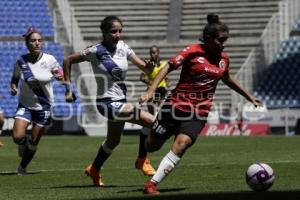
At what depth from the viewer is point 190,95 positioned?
9844 millimetres

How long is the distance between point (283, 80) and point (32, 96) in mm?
22066

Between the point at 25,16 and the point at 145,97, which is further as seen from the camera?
the point at 25,16

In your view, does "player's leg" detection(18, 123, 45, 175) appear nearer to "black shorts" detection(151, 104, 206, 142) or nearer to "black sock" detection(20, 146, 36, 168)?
"black sock" detection(20, 146, 36, 168)

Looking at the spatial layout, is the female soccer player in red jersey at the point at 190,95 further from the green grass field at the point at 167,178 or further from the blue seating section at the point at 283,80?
the blue seating section at the point at 283,80

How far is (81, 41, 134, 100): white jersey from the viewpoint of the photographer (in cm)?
1109

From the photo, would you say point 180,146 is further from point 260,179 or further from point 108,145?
point 108,145

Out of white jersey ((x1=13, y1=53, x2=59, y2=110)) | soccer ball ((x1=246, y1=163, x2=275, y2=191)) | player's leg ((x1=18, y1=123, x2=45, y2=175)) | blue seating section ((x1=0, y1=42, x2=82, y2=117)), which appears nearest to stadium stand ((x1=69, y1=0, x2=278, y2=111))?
blue seating section ((x1=0, y1=42, x2=82, y2=117))

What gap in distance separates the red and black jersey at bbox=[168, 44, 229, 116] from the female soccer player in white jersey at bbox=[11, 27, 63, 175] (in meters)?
4.05

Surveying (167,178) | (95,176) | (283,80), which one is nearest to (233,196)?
(95,176)

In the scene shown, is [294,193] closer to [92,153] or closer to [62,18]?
[92,153]

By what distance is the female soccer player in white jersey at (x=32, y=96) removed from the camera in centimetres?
1345

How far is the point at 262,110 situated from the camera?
1211 inches

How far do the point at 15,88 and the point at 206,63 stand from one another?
4.65m

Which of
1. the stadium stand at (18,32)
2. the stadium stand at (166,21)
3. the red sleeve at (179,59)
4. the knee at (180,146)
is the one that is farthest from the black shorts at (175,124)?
the stadium stand at (166,21)
